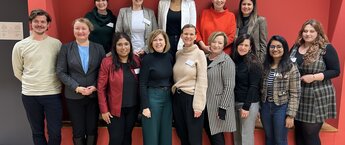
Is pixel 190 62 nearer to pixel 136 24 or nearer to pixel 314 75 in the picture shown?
pixel 136 24

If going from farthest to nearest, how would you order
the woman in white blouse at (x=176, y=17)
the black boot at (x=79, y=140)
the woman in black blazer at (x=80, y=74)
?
the woman in white blouse at (x=176, y=17), the black boot at (x=79, y=140), the woman in black blazer at (x=80, y=74)

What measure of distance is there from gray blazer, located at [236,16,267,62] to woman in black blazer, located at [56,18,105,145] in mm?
1619

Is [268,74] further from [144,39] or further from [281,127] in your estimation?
[144,39]

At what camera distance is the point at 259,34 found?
3236 mm

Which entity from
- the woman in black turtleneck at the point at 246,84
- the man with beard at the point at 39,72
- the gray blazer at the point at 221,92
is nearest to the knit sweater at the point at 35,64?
the man with beard at the point at 39,72

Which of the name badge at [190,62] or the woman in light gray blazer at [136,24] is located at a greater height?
the woman in light gray blazer at [136,24]

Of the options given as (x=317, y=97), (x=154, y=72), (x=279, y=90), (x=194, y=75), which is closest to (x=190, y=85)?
(x=194, y=75)

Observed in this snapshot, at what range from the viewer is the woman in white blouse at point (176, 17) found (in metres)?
3.15

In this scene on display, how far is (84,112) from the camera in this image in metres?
2.79

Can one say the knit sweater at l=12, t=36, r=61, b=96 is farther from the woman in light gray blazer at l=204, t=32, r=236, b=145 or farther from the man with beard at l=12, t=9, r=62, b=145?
the woman in light gray blazer at l=204, t=32, r=236, b=145

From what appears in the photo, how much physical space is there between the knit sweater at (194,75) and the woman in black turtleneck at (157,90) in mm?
111

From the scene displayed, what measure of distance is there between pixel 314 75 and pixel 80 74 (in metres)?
2.15

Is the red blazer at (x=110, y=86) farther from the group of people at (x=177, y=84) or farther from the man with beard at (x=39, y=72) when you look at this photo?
the man with beard at (x=39, y=72)

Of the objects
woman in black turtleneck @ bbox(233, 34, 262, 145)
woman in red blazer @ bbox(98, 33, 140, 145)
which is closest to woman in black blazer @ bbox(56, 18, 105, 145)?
woman in red blazer @ bbox(98, 33, 140, 145)
